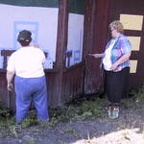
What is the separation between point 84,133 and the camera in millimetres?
6855

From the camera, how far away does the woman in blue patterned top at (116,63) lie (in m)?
7.43

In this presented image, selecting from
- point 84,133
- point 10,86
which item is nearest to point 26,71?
point 10,86

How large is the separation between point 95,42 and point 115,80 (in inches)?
54.9

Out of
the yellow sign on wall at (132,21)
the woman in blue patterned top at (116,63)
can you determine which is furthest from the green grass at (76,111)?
the yellow sign on wall at (132,21)

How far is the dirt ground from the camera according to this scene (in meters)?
6.57

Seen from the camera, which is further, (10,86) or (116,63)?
(116,63)

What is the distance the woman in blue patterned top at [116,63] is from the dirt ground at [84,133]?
0.41 m

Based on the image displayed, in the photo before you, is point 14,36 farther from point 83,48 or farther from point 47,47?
point 83,48

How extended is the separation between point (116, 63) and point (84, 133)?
4.09ft

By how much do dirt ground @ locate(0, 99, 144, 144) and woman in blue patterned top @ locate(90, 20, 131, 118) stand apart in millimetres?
408

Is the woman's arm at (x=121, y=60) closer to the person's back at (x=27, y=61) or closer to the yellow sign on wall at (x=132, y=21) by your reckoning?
the person's back at (x=27, y=61)

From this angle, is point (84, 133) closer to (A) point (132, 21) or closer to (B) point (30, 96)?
(B) point (30, 96)

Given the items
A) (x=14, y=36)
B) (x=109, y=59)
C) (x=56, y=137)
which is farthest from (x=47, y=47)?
(x=56, y=137)

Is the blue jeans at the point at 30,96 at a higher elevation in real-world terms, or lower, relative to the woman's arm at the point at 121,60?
lower
